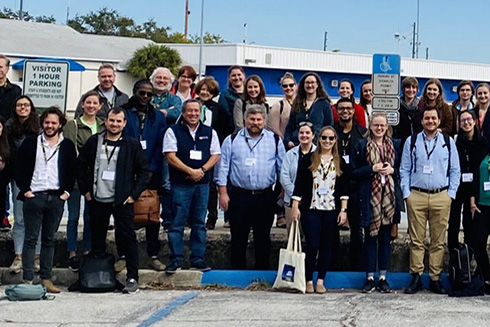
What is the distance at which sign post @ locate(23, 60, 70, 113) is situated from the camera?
1072cm

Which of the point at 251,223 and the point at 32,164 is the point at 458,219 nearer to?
the point at 251,223

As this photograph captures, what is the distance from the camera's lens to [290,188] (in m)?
9.38

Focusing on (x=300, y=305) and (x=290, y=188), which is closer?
(x=300, y=305)

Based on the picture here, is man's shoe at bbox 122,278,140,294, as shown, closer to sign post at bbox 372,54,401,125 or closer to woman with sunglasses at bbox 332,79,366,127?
woman with sunglasses at bbox 332,79,366,127

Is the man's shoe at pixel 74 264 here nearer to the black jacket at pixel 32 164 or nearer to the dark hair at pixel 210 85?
the black jacket at pixel 32 164

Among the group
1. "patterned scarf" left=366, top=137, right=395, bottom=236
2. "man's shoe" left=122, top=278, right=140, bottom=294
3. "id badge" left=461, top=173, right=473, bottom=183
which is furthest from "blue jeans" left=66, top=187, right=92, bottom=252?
"id badge" left=461, top=173, right=473, bottom=183

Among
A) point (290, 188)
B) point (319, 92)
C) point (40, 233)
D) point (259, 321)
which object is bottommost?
point (259, 321)

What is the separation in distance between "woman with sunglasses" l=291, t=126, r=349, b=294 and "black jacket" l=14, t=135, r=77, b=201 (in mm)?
2428

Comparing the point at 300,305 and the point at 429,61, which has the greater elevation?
the point at 429,61

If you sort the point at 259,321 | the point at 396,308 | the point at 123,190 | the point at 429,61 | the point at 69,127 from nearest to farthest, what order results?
the point at 259,321 → the point at 396,308 → the point at 123,190 → the point at 69,127 → the point at 429,61

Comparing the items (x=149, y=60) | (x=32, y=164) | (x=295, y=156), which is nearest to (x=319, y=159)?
(x=295, y=156)

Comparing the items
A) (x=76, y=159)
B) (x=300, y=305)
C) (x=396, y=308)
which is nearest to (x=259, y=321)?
(x=300, y=305)

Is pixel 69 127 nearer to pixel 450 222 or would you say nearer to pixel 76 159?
pixel 76 159

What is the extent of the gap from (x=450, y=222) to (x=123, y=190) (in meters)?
3.69
